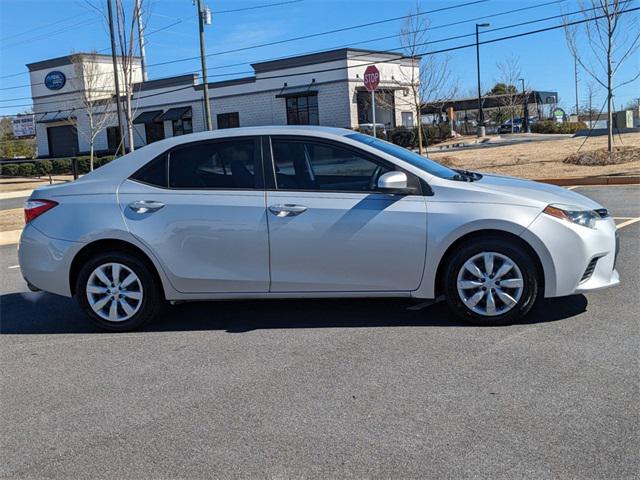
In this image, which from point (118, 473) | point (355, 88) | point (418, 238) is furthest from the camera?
point (355, 88)

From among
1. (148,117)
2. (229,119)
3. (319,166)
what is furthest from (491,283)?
(148,117)

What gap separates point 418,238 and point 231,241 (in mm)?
1474

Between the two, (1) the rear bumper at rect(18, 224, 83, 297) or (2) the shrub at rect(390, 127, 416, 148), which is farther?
(2) the shrub at rect(390, 127, 416, 148)

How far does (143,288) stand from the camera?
5.56m

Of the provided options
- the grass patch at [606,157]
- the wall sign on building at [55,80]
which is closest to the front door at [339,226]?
the grass patch at [606,157]

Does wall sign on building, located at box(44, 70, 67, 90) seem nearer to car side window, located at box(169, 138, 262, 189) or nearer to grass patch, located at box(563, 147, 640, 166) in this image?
grass patch, located at box(563, 147, 640, 166)

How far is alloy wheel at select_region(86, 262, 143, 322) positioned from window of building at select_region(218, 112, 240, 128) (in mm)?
41425

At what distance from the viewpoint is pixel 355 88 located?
139ft

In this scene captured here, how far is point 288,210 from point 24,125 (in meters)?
61.5

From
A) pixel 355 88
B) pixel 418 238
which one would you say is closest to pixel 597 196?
pixel 418 238

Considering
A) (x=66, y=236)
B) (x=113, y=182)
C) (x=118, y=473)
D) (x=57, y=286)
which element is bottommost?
(x=118, y=473)

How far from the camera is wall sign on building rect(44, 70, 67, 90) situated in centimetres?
5350

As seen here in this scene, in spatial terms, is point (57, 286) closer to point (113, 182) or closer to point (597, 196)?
point (113, 182)

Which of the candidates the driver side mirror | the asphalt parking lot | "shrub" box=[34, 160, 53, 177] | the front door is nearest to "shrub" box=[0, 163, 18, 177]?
"shrub" box=[34, 160, 53, 177]
